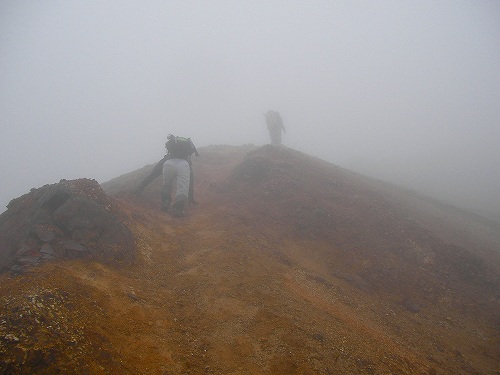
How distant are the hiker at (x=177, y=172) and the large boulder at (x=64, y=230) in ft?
11.4

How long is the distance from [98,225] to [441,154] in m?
73.8

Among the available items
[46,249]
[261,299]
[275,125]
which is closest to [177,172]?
[46,249]

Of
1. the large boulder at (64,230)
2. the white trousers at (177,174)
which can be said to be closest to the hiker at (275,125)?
the white trousers at (177,174)

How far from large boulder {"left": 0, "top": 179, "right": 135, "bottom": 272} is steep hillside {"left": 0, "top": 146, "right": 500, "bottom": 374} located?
29cm

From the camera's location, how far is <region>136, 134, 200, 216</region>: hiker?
1251 cm

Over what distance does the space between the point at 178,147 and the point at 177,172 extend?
3.95ft

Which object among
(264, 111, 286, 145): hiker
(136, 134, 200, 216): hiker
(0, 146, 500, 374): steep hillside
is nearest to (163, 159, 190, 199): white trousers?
(136, 134, 200, 216): hiker

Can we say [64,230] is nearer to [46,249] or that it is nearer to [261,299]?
[46,249]

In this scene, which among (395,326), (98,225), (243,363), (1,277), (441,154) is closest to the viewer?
(243,363)

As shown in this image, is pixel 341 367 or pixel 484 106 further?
pixel 484 106

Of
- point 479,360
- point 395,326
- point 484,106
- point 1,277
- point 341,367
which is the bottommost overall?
point 479,360

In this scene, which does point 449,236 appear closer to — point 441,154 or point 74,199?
point 74,199

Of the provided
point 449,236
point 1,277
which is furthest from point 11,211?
point 449,236

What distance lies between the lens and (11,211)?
937 centimetres
